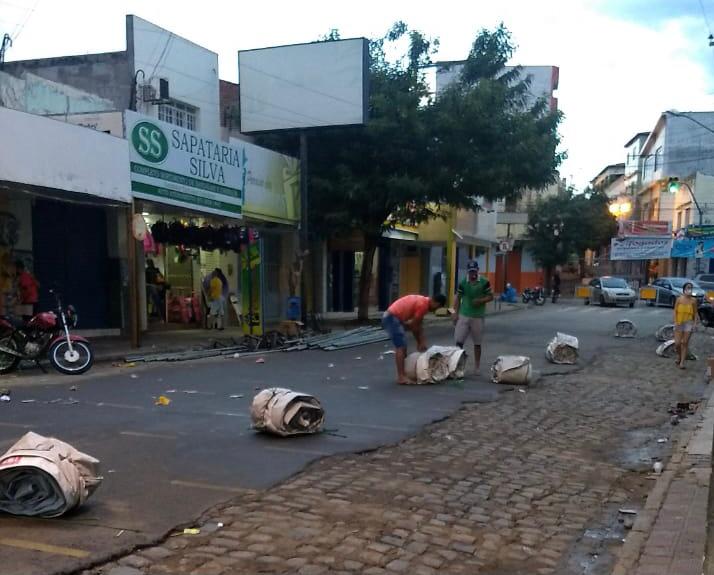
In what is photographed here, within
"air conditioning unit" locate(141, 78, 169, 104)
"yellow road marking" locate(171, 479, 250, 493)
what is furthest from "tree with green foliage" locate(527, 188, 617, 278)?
"yellow road marking" locate(171, 479, 250, 493)

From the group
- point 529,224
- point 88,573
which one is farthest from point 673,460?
point 529,224

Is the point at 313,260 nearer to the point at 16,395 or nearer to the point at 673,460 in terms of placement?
the point at 16,395

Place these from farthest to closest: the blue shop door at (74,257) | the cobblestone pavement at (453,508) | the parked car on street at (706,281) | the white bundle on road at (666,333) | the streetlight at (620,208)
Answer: the streetlight at (620,208), the parked car on street at (706,281), the white bundle on road at (666,333), the blue shop door at (74,257), the cobblestone pavement at (453,508)

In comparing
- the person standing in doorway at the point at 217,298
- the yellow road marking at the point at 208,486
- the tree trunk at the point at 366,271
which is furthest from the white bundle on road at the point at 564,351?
the yellow road marking at the point at 208,486

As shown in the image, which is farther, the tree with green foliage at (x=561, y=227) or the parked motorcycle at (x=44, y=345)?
the tree with green foliage at (x=561, y=227)

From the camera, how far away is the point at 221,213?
16.4 metres

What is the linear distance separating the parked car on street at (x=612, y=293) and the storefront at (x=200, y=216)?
20.0 meters

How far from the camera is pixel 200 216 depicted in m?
16.6

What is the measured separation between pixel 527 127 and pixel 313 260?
882 cm

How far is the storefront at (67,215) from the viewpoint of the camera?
11570mm

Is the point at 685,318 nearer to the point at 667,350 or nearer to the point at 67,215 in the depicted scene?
the point at 667,350

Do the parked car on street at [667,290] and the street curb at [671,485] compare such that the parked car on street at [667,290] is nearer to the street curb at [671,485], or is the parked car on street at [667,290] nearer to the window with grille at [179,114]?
the window with grille at [179,114]

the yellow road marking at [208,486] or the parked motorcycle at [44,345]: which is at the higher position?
the parked motorcycle at [44,345]

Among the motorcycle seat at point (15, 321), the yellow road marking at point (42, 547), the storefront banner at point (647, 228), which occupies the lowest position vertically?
the yellow road marking at point (42, 547)
